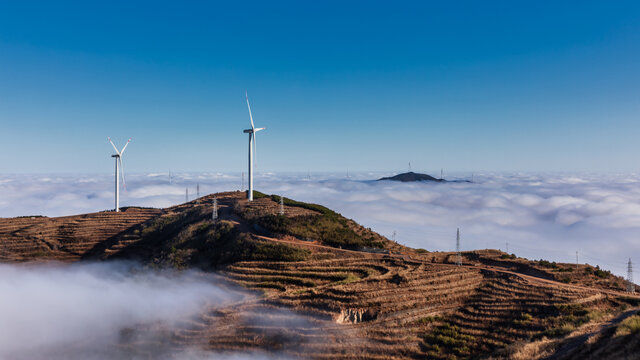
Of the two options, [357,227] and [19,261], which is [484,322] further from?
[19,261]

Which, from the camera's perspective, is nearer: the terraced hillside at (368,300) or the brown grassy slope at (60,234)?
the terraced hillside at (368,300)

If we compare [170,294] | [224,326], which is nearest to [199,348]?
[224,326]

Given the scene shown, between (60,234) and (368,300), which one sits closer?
(368,300)

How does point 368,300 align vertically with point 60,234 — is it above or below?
above

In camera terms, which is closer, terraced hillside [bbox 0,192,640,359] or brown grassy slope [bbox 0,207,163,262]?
terraced hillside [bbox 0,192,640,359]

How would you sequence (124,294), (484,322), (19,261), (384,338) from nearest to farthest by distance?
(384,338) → (484,322) → (124,294) → (19,261)

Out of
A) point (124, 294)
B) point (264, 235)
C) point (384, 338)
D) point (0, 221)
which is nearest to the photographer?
point (384, 338)

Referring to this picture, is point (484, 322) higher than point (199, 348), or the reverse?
point (484, 322)

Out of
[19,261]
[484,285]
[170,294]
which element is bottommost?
[19,261]
